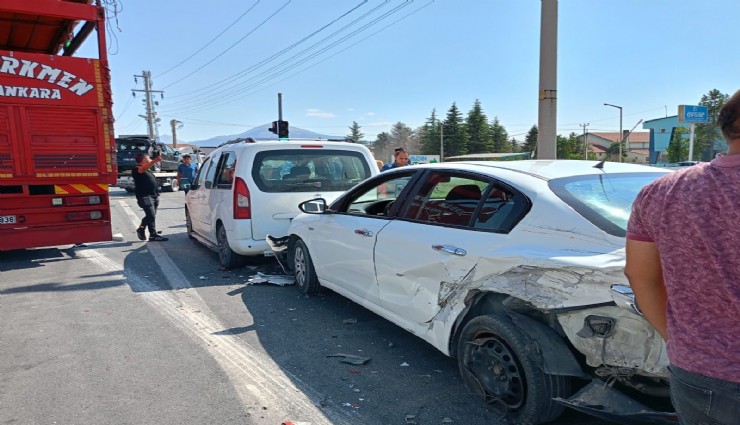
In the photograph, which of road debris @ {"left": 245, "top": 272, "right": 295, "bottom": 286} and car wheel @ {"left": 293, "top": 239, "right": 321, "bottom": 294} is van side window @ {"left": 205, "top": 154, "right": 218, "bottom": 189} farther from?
car wheel @ {"left": 293, "top": 239, "right": 321, "bottom": 294}

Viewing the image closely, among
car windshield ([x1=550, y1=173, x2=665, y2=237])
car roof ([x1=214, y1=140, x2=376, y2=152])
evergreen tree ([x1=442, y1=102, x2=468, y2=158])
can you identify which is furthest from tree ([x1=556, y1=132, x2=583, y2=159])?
car windshield ([x1=550, y1=173, x2=665, y2=237])

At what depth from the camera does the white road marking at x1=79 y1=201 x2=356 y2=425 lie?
3.18 meters

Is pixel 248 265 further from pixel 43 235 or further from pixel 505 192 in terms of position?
pixel 505 192

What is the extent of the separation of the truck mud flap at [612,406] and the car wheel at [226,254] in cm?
512

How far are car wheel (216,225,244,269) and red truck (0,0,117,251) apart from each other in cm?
229

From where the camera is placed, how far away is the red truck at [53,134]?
697 centimetres

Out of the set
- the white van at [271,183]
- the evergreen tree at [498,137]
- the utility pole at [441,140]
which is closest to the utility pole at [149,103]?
the utility pole at [441,140]

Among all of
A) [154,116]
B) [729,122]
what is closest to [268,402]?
[729,122]

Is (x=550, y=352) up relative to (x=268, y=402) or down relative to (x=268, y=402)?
up

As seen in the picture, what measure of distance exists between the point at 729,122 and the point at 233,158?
618 cm

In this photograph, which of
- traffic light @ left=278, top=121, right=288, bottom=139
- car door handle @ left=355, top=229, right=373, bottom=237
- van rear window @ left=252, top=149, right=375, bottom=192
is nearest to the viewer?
car door handle @ left=355, top=229, right=373, bottom=237

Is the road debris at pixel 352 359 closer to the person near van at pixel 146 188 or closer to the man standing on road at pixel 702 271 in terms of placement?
the man standing on road at pixel 702 271

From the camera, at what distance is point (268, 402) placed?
325cm

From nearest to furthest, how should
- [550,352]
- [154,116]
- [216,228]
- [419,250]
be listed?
[550,352], [419,250], [216,228], [154,116]
